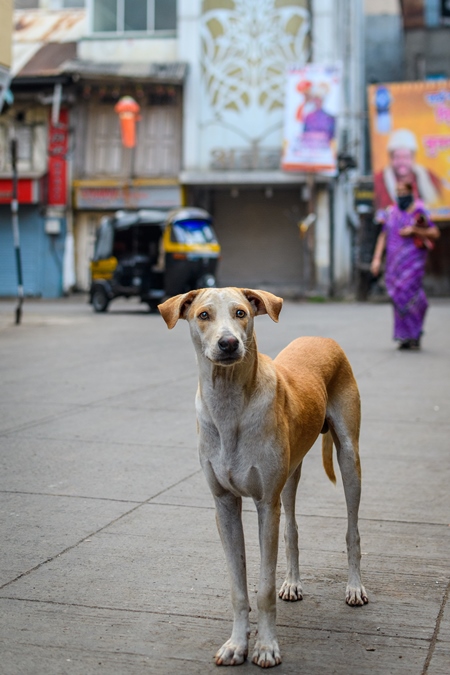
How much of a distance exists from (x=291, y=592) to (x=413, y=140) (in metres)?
27.1

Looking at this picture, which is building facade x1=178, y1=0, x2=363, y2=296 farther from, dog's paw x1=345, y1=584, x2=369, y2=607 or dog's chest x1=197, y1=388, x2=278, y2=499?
dog's chest x1=197, y1=388, x2=278, y2=499

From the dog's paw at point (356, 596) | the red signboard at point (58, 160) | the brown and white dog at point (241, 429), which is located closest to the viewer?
the brown and white dog at point (241, 429)

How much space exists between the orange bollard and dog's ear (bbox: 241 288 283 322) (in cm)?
2603

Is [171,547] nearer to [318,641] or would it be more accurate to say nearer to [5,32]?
[318,641]

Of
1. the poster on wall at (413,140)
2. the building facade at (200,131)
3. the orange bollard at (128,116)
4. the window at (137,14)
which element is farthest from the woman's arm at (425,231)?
the window at (137,14)

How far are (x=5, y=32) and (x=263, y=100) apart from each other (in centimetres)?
1503

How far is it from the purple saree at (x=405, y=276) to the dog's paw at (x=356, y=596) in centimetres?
933

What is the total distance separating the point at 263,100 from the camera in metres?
29.8

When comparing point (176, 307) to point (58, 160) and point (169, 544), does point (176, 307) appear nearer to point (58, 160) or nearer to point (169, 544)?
point (169, 544)

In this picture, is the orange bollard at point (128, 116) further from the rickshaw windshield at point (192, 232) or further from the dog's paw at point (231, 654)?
the dog's paw at point (231, 654)

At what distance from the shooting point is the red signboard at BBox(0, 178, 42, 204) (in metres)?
30.0

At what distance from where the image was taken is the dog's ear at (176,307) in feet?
10.7

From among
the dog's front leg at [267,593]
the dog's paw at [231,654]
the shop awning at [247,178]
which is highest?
the shop awning at [247,178]

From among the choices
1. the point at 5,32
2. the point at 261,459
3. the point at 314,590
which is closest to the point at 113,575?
the point at 314,590
